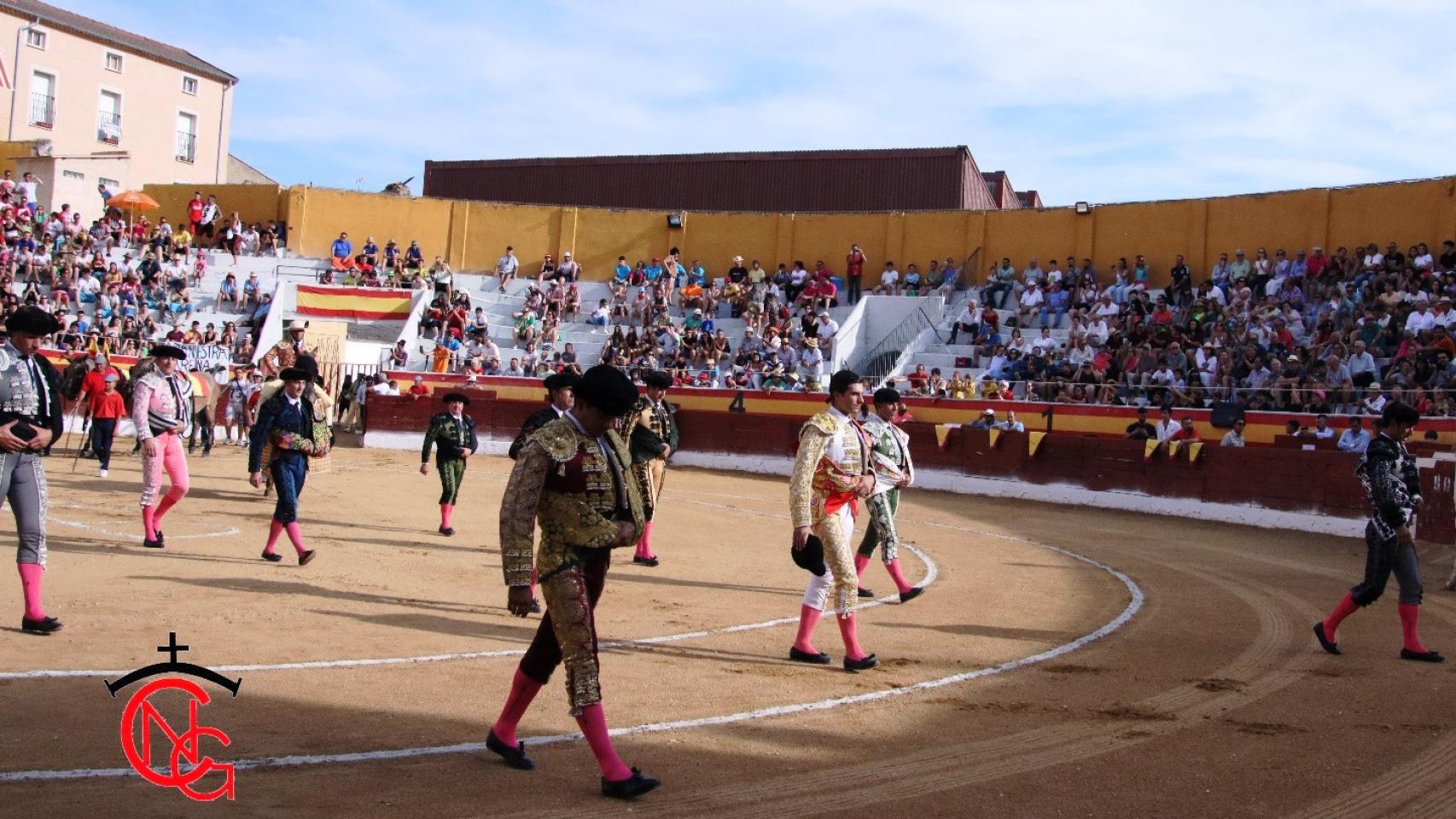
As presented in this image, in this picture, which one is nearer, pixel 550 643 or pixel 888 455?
pixel 550 643

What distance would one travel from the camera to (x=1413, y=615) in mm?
8305

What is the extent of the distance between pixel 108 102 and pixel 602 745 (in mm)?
47850

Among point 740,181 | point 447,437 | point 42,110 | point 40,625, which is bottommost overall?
point 40,625

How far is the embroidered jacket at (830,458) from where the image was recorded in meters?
7.52

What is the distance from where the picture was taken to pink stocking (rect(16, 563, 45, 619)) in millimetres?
7230

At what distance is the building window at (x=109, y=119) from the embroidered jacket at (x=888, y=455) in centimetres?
4286

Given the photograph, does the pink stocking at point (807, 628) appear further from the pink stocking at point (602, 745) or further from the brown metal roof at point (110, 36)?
the brown metal roof at point (110, 36)

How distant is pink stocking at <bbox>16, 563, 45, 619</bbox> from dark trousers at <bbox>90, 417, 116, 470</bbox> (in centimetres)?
1132

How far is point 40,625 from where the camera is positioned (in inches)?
286

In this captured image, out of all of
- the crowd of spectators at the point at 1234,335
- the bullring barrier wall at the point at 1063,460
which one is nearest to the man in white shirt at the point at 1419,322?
the crowd of spectators at the point at 1234,335

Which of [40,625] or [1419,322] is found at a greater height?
[1419,322]

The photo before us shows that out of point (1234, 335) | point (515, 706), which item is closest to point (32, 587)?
point (515, 706)

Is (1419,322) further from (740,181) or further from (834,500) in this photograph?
(740,181)

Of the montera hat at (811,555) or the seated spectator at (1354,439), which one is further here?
the seated spectator at (1354,439)
